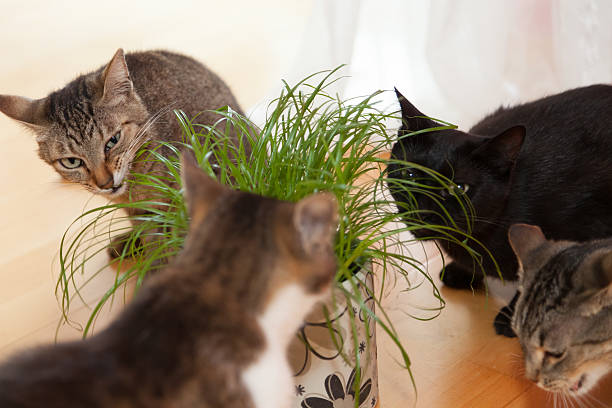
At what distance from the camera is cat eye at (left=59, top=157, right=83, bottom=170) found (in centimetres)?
161

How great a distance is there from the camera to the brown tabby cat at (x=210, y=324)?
73 cm

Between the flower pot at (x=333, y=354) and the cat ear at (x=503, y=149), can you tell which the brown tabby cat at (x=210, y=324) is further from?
the cat ear at (x=503, y=149)

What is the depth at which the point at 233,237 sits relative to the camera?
0.86 metres

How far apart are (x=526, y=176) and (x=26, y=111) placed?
1.27m

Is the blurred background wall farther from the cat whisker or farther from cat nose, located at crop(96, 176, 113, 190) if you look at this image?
cat nose, located at crop(96, 176, 113, 190)

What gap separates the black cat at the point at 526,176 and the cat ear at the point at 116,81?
2.33ft

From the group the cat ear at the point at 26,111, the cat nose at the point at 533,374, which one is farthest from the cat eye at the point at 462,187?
the cat ear at the point at 26,111

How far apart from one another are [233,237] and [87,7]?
336cm

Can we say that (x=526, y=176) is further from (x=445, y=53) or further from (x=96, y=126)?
(x=96, y=126)

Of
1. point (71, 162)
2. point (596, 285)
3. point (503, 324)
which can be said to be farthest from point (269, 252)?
point (71, 162)

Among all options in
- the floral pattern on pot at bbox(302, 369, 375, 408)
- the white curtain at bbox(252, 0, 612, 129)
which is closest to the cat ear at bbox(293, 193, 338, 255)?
the floral pattern on pot at bbox(302, 369, 375, 408)

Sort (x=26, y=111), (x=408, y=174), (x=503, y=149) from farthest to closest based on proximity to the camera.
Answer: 1. (x=26, y=111)
2. (x=408, y=174)
3. (x=503, y=149)

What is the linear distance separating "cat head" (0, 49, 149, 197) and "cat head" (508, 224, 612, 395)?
1005 millimetres

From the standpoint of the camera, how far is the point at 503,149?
1344mm
